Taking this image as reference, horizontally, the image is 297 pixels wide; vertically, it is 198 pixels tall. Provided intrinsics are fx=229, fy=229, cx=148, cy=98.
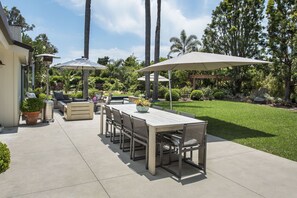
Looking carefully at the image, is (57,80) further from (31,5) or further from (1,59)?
(1,59)

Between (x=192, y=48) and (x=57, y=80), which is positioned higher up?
(x=192, y=48)

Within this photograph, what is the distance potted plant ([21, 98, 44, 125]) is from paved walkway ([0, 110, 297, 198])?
222cm

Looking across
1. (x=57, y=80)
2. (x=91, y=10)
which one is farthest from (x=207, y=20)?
(x=57, y=80)

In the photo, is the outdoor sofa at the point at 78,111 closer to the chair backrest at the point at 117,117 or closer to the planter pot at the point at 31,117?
the planter pot at the point at 31,117

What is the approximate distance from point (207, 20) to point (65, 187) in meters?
24.5

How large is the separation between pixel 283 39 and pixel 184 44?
16.0 metres

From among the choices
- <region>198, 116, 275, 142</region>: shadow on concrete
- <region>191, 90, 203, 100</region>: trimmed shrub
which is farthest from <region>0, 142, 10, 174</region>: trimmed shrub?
<region>191, 90, 203, 100</region>: trimmed shrub

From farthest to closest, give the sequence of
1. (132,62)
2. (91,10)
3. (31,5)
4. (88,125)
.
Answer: (132,62) → (91,10) → (31,5) → (88,125)

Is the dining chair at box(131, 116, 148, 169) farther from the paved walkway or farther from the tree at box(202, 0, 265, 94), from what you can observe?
the tree at box(202, 0, 265, 94)

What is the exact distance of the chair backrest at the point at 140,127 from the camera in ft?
14.2

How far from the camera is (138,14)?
1900 centimetres

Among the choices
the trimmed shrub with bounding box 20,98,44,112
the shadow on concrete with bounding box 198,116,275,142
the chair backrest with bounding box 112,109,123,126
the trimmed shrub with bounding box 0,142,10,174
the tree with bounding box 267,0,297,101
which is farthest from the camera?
the tree with bounding box 267,0,297,101

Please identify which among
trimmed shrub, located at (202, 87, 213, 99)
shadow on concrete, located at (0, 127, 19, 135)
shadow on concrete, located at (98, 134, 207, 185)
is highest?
trimmed shrub, located at (202, 87, 213, 99)

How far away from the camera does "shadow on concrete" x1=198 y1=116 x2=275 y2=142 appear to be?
22.6ft
